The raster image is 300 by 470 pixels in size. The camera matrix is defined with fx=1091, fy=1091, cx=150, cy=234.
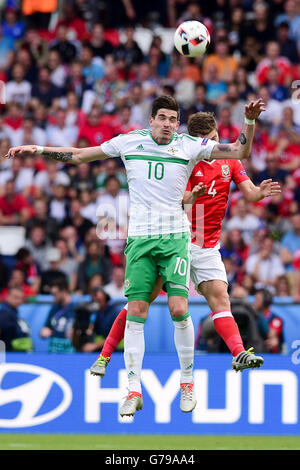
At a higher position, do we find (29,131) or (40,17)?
(40,17)

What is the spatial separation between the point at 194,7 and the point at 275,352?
389 inches

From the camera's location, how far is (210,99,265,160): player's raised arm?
10.1 metres

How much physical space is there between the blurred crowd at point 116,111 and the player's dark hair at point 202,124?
19.1 ft

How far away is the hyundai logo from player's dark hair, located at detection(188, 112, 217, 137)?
5.22 metres

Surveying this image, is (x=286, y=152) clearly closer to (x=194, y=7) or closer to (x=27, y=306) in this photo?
(x=194, y=7)

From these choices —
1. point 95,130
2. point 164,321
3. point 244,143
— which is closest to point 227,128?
point 95,130

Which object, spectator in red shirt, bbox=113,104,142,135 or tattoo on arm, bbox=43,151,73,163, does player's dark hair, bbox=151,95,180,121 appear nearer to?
tattoo on arm, bbox=43,151,73,163

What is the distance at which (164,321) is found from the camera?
15.7 m

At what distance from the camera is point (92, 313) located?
51.3 ft

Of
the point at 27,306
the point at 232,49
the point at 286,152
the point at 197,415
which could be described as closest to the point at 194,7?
the point at 232,49

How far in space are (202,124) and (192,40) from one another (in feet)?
2.87

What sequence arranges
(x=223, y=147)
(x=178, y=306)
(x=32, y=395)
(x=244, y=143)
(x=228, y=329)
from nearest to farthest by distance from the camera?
(x=244, y=143)
(x=223, y=147)
(x=178, y=306)
(x=228, y=329)
(x=32, y=395)

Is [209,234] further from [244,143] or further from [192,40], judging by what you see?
[192,40]

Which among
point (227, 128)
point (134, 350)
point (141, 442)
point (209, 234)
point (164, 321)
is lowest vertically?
point (141, 442)
